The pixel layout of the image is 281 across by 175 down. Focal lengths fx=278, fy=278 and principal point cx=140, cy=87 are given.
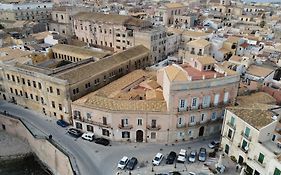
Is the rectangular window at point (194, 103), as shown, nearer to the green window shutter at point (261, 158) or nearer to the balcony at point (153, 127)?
the balcony at point (153, 127)

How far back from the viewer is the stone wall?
150 ft

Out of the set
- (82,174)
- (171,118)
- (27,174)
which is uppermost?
(171,118)

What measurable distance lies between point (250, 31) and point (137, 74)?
60328mm

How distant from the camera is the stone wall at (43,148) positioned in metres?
45.7

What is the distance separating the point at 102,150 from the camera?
4706 centimetres


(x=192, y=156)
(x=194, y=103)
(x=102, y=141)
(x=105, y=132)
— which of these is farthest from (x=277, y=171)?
(x=105, y=132)

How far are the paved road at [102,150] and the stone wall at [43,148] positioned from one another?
1622mm

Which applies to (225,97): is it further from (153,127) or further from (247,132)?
(153,127)

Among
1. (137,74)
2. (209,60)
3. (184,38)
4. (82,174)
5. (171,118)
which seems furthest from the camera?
(184,38)

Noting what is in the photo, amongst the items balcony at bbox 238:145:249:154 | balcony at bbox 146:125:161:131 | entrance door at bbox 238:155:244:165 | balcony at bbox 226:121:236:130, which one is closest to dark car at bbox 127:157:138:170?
balcony at bbox 146:125:161:131

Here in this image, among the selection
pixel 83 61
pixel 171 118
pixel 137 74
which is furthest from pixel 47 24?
pixel 171 118

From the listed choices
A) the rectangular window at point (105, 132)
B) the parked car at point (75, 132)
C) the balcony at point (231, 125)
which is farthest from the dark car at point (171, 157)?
the parked car at point (75, 132)

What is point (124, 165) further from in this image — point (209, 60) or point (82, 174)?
point (209, 60)

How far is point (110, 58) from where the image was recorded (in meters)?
64.6
